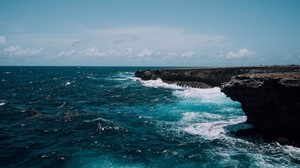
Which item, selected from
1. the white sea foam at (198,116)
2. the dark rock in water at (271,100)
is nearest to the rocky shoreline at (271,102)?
the dark rock in water at (271,100)

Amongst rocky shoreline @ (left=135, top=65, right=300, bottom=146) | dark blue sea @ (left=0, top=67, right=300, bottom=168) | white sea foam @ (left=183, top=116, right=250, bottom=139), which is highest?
rocky shoreline @ (left=135, top=65, right=300, bottom=146)

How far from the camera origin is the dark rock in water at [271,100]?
2416 cm

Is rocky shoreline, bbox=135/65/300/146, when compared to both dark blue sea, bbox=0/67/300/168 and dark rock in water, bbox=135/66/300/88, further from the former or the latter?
dark rock in water, bbox=135/66/300/88

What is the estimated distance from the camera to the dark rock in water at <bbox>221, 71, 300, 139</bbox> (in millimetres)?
24156

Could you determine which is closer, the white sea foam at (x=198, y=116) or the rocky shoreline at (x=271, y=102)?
the rocky shoreline at (x=271, y=102)

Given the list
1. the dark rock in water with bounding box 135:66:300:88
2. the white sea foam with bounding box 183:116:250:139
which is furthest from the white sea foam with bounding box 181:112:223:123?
the dark rock in water with bounding box 135:66:300:88

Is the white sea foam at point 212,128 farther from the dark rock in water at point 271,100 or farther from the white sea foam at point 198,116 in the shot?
the dark rock in water at point 271,100

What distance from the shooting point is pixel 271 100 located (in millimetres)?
25719

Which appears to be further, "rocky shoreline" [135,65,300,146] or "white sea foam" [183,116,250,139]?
"white sea foam" [183,116,250,139]

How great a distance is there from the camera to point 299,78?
23969mm

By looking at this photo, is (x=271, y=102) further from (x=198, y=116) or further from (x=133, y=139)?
(x=133, y=139)

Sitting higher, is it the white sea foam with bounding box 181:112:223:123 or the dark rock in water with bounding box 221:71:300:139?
the dark rock in water with bounding box 221:71:300:139

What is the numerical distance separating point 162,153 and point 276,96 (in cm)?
1098

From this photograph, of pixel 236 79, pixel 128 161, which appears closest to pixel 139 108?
pixel 236 79
